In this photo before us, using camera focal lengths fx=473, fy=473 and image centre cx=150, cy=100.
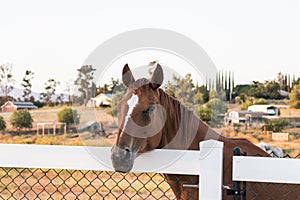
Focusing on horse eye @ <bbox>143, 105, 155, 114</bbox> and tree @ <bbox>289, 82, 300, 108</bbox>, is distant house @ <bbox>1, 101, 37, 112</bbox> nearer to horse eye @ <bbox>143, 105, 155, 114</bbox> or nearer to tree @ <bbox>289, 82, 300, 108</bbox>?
tree @ <bbox>289, 82, 300, 108</bbox>

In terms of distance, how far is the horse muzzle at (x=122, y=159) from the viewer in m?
2.22

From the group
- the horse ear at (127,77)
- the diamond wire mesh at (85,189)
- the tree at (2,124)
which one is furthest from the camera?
the tree at (2,124)

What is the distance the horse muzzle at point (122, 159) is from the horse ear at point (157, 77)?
1.59 feet

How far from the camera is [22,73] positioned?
16.0 metres

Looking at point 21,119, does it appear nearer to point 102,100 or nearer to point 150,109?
point 102,100

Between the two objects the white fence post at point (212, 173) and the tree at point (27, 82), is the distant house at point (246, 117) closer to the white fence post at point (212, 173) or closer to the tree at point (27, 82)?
the tree at point (27, 82)

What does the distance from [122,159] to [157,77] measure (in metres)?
0.59

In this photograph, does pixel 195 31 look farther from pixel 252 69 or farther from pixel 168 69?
pixel 168 69

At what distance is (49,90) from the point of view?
14375 millimetres

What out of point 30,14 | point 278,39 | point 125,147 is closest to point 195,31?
point 278,39

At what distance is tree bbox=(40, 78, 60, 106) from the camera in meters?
14.0

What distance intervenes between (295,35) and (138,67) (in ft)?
50.1

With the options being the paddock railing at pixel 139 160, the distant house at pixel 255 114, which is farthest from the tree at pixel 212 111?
the distant house at pixel 255 114

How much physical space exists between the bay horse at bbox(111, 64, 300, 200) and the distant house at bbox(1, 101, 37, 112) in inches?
469
